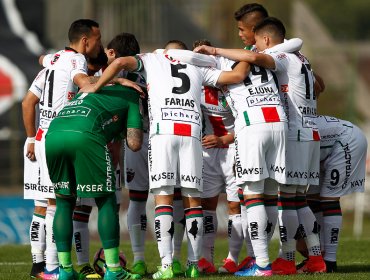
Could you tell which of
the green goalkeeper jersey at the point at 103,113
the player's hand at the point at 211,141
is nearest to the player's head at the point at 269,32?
the player's hand at the point at 211,141

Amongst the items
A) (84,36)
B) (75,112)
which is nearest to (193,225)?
(75,112)

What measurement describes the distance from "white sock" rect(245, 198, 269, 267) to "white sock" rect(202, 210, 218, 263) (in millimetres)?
1320

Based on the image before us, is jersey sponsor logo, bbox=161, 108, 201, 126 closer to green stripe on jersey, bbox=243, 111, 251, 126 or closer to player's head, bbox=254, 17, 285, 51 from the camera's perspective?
green stripe on jersey, bbox=243, 111, 251, 126

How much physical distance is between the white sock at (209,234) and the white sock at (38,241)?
1.95 metres

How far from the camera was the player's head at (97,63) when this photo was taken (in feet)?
42.1

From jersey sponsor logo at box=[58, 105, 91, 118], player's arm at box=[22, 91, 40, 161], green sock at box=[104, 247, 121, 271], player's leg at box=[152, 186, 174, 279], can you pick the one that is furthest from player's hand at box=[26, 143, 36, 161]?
green sock at box=[104, 247, 121, 271]

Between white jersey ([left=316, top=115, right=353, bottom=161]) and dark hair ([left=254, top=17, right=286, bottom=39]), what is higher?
dark hair ([left=254, top=17, right=286, bottom=39])

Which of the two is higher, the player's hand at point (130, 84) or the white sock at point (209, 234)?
the player's hand at point (130, 84)

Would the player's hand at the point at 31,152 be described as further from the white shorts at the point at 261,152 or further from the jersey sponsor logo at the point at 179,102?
the white shorts at the point at 261,152

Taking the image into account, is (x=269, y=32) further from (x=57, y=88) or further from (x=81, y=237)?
(x=81, y=237)

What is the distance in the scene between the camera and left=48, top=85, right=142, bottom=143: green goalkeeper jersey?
11133 millimetres

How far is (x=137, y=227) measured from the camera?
43.2 feet

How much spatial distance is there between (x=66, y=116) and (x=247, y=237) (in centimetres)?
295

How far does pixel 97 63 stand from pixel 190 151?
6.51ft
